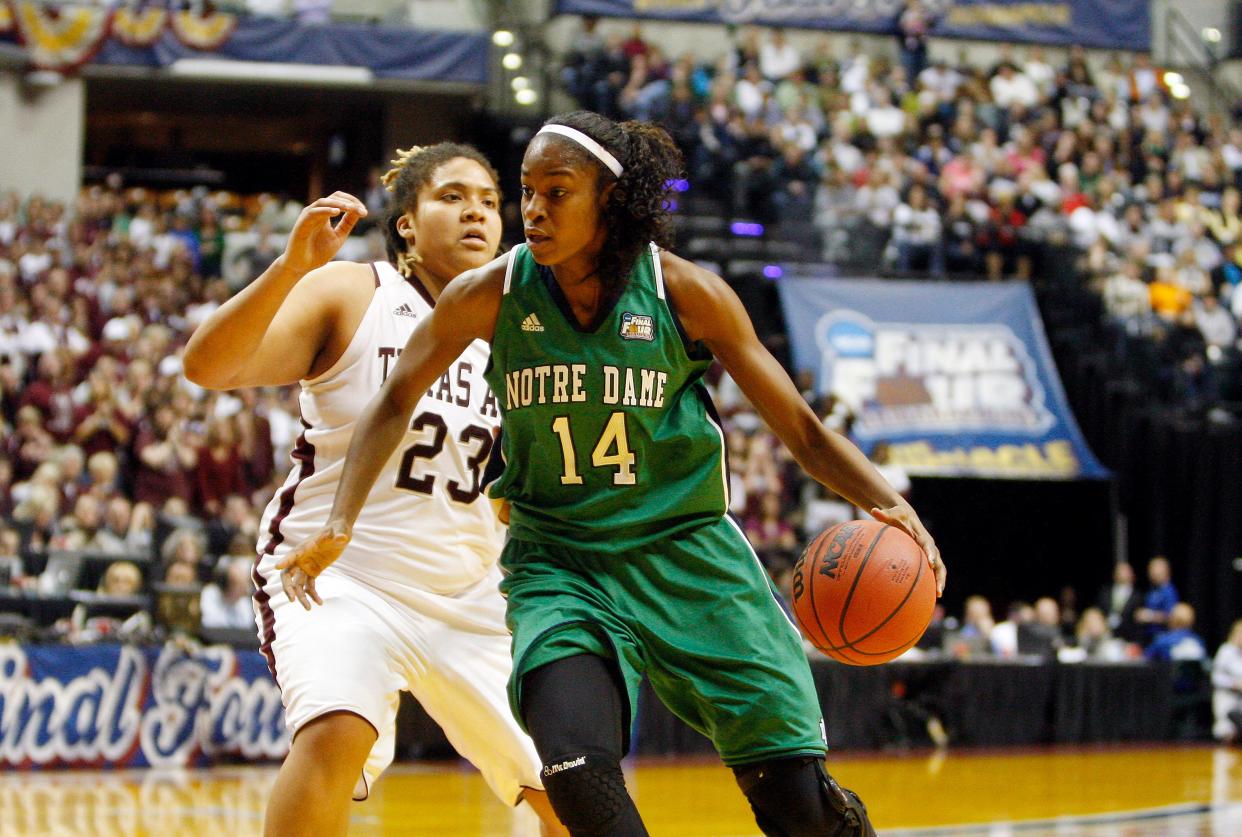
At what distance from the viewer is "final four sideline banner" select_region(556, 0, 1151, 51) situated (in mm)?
21219

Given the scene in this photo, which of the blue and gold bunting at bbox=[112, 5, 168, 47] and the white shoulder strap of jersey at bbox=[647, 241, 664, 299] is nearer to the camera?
the white shoulder strap of jersey at bbox=[647, 241, 664, 299]

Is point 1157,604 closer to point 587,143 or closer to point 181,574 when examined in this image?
point 181,574

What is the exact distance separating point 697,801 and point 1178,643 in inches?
291

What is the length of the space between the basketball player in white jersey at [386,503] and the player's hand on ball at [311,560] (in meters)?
0.12

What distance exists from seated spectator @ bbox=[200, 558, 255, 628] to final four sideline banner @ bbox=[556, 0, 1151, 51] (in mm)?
11129

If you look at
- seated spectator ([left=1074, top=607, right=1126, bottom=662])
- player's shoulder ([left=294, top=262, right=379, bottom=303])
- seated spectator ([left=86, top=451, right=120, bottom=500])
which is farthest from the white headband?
seated spectator ([left=1074, top=607, right=1126, bottom=662])

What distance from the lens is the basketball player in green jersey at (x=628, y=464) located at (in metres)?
3.70

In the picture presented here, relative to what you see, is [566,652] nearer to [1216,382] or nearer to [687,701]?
[687,701]

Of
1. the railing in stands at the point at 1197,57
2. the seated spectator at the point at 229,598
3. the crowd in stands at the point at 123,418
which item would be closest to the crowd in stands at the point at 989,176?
the railing in stands at the point at 1197,57

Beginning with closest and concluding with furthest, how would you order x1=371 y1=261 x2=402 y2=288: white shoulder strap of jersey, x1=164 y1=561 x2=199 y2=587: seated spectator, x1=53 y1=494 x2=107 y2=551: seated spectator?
x1=371 y1=261 x2=402 y2=288: white shoulder strap of jersey < x1=164 y1=561 x2=199 y2=587: seated spectator < x1=53 y1=494 x2=107 y2=551: seated spectator

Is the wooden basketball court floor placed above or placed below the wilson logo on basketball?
below

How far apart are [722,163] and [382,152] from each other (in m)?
5.86

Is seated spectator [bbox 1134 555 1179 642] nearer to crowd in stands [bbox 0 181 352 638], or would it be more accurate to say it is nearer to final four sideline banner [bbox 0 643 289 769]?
crowd in stands [bbox 0 181 352 638]

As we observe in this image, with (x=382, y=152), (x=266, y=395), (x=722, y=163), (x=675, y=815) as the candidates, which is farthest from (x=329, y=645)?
(x=382, y=152)
